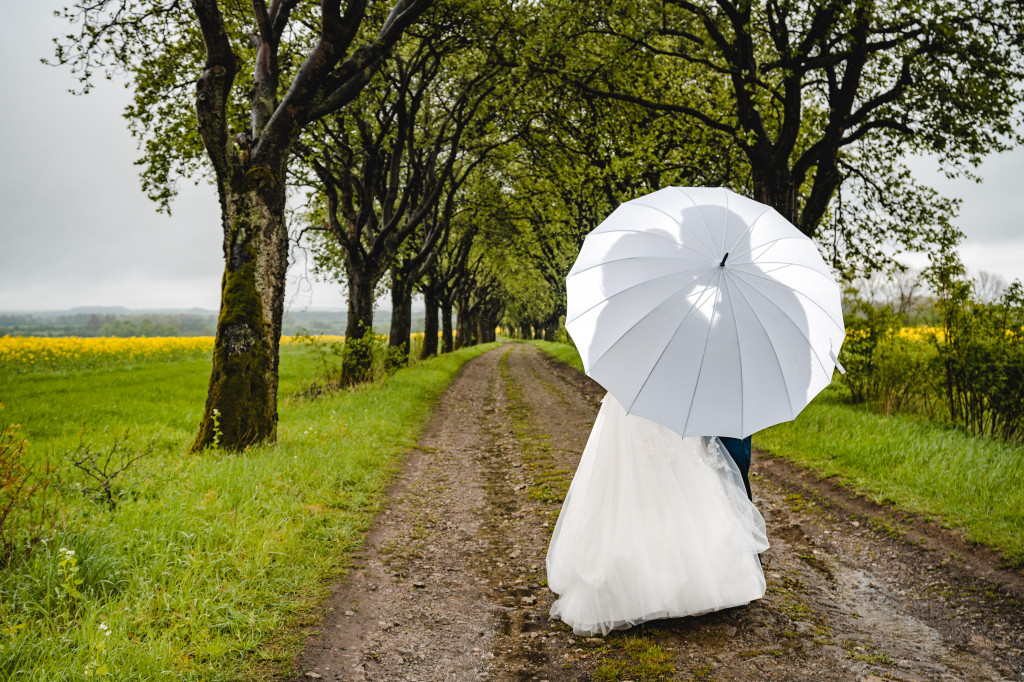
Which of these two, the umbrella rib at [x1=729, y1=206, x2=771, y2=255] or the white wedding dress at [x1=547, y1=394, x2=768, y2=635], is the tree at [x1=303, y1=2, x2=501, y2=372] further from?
the white wedding dress at [x1=547, y1=394, x2=768, y2=635]

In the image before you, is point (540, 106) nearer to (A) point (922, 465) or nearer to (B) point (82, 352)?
(A) point (922, 465)

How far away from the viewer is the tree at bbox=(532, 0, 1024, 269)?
33.8 ft

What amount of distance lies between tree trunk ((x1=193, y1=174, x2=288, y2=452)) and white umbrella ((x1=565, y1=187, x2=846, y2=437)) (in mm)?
5667

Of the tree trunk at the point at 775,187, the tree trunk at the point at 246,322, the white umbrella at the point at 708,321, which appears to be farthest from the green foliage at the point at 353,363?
the white umbrella at the point at 708,321

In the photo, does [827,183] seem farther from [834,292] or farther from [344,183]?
[344,183]

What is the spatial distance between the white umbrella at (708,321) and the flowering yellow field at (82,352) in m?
14.3

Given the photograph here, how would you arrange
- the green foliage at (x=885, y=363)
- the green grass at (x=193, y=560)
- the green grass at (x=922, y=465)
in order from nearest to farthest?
the green grass at (x=193, y=560) < the green grass at (x=922, y=465) < the green foliage at (x=885, y=363)

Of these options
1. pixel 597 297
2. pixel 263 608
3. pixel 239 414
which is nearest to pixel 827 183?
pixel 597 297

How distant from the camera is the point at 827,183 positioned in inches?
502

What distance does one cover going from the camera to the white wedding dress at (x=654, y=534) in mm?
3715

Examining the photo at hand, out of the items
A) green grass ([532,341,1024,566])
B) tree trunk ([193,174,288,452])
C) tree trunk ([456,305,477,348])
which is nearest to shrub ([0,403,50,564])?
tree trunk ([193,174,288,452])

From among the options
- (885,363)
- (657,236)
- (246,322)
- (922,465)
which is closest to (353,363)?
(246,322)

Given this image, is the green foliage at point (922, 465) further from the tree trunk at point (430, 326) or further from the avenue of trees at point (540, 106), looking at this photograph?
the tree trunk at point (430, 326)

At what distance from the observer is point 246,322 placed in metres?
7.66
